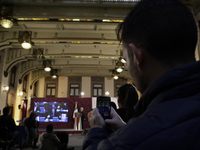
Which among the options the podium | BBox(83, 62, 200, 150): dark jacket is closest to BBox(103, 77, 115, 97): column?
the podium

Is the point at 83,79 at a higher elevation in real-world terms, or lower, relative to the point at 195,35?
higher

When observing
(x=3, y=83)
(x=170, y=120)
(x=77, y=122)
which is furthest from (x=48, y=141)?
(x=77, y=122)

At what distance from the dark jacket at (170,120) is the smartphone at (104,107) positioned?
0.42 metres

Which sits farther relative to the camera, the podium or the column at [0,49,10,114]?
the podium

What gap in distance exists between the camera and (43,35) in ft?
26.6

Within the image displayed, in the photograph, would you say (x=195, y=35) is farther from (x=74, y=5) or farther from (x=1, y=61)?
(x=1, y=61)

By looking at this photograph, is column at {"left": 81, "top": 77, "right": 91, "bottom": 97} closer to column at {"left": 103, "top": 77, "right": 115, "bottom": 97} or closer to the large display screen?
column at {"left": 103, "top": 77, "right": 115, "bottom": 97}

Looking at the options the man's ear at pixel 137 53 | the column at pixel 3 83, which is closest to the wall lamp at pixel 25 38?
the column at pixel 3 83

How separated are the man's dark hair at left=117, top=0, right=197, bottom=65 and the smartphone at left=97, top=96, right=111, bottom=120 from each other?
0.42 metres

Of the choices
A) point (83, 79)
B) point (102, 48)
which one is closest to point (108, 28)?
point (102, 48)

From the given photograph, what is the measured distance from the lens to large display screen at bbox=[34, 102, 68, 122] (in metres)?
13.0

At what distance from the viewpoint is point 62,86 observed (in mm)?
18047

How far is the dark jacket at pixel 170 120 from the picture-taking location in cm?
37

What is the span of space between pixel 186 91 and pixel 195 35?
25 cm
